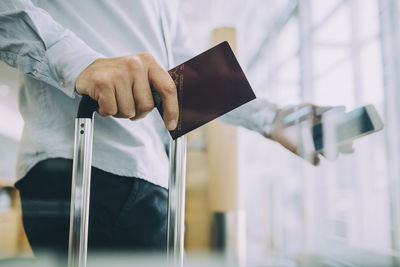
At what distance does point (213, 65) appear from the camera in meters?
0.39

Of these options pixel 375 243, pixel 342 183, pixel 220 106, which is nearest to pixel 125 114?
pixel 220 106

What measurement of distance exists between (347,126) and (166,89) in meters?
0.34

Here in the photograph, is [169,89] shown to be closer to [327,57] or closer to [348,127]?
[348,127]

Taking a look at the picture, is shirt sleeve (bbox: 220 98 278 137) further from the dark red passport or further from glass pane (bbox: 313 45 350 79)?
glass pane (bbox: 313 45 350 79)

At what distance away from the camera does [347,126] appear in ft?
1.77

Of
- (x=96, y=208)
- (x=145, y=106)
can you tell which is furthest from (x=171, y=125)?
(x=96, y=208)

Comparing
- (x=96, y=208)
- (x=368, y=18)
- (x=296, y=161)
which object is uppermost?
(x=368, y=18)

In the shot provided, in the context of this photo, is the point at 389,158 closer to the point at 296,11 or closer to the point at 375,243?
the point at 375,243

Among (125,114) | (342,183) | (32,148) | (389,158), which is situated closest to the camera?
(125,114)

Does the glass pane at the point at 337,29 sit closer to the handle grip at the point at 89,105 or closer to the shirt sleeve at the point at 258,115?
the shirt sleeve at the point at 258,115

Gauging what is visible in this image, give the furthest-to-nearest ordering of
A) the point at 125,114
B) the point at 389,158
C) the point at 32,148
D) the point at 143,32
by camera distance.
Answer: the point at 389,158, the point at 143,32, the point at 32,148, the point at 125,114

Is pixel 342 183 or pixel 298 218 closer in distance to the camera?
pixel 342 183

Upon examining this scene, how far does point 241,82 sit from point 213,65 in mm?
41

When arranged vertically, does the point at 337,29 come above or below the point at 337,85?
above
